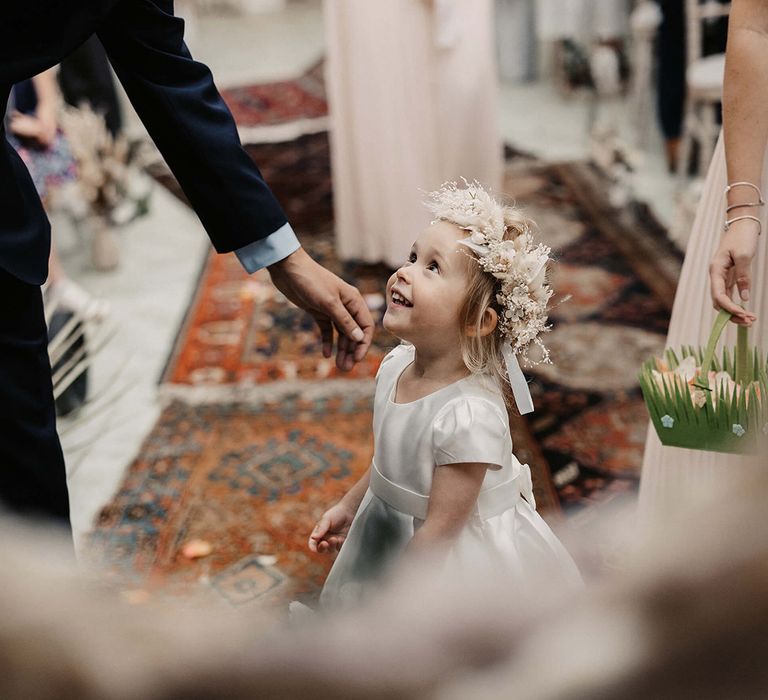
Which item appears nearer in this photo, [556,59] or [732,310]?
[732,310]

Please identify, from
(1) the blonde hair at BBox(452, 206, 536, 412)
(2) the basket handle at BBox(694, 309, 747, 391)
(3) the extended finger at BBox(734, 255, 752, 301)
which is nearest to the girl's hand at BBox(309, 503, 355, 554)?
(1) the blonde hair at BBox(452, 206, 536, 412)

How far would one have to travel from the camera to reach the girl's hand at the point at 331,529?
162 centimetres

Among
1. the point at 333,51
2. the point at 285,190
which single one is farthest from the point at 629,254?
the point at 285,190

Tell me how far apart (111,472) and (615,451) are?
4.77ft

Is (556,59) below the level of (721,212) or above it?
below

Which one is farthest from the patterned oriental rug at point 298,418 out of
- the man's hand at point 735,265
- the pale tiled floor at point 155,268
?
the man's hand at point 735,265

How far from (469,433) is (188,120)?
0.61m

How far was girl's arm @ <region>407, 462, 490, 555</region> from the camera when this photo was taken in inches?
55.7

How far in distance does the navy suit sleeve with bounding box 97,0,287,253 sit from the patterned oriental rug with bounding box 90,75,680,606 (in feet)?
2.21

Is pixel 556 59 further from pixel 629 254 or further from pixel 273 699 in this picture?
pixel 273 699

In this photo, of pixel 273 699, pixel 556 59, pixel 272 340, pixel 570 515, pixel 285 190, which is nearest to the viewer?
pixel 273 699

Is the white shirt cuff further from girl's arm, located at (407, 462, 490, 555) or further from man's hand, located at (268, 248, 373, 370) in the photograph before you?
girl's arm, located at (407, 462, 490, 555)

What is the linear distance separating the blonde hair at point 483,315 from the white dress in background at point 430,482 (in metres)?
0.04

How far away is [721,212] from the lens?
160cm
